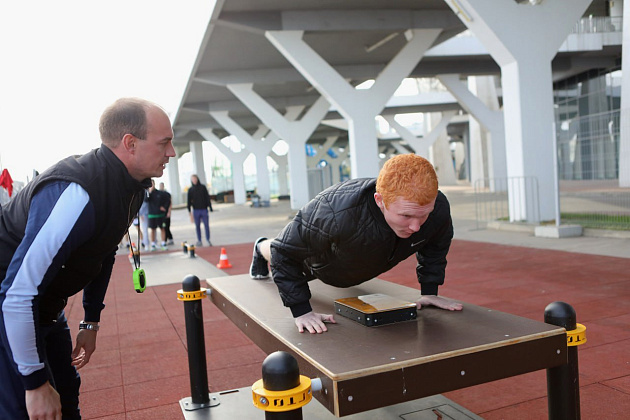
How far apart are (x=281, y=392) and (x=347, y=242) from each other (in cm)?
117

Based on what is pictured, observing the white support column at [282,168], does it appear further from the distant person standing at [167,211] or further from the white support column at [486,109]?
the distant person standing at [167,211]

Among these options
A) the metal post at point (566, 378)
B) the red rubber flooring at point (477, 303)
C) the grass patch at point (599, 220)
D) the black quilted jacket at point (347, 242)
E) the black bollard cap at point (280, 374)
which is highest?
the black quilted jacket at point (347, 242)

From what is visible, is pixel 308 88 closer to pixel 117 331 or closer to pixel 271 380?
pixel 117 331

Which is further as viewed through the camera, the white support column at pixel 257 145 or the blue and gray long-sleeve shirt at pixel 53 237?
the white support column at pixel 257 145

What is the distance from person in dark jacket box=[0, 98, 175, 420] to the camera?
185cm

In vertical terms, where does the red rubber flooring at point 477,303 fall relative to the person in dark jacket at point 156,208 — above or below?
below

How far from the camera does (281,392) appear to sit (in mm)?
1703

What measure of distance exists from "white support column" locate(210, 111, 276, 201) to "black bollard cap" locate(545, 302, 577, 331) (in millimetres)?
31863

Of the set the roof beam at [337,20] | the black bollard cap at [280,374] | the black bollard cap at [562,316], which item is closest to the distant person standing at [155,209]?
the roof beam at [337,20]

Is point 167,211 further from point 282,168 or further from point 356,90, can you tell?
point 282,168

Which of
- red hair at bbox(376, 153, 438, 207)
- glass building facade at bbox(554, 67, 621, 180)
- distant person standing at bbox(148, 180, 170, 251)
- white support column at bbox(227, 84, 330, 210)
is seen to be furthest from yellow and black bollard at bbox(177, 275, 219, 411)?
white support column at bbox(227, 84, 330, 210)

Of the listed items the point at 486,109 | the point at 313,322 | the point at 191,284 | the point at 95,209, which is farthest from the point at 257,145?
the point at 95,209

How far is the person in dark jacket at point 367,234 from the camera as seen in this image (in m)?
2.37

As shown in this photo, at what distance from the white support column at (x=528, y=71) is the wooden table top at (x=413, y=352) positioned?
425 inches
